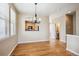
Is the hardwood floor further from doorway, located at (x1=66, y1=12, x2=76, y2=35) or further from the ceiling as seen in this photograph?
doorway, located at (x1=66, y1=12, x2=76, y2=35)

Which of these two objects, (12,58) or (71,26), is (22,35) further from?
(12,58)

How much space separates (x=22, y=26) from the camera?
8859 millimetres

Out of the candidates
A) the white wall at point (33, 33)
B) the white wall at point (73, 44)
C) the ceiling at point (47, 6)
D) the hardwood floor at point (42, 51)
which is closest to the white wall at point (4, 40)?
the hardwood floor at point (42, 51)

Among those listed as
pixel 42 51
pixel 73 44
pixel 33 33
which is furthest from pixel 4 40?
pixel 33 33

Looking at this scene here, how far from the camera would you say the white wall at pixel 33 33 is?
8.79 metres

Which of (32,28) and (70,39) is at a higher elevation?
(32,28)

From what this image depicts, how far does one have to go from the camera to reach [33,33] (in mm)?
9258

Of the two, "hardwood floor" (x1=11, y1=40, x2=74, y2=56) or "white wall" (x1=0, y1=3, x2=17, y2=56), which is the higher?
"white wall" (x1=0, y1=3, x2=17, y2=56)

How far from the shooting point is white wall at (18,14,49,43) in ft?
28.8

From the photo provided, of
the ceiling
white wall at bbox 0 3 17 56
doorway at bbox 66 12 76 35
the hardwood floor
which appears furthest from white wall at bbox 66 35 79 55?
doorway at bbox 66 12 76 35

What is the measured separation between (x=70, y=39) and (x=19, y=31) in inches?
192

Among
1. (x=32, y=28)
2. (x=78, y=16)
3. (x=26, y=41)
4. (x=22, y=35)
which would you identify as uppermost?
(x=78, y=16)

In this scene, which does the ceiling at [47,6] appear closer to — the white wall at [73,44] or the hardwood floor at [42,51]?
the white wall at [73,44]

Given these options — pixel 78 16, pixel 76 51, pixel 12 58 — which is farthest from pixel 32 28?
pixel 12 58
